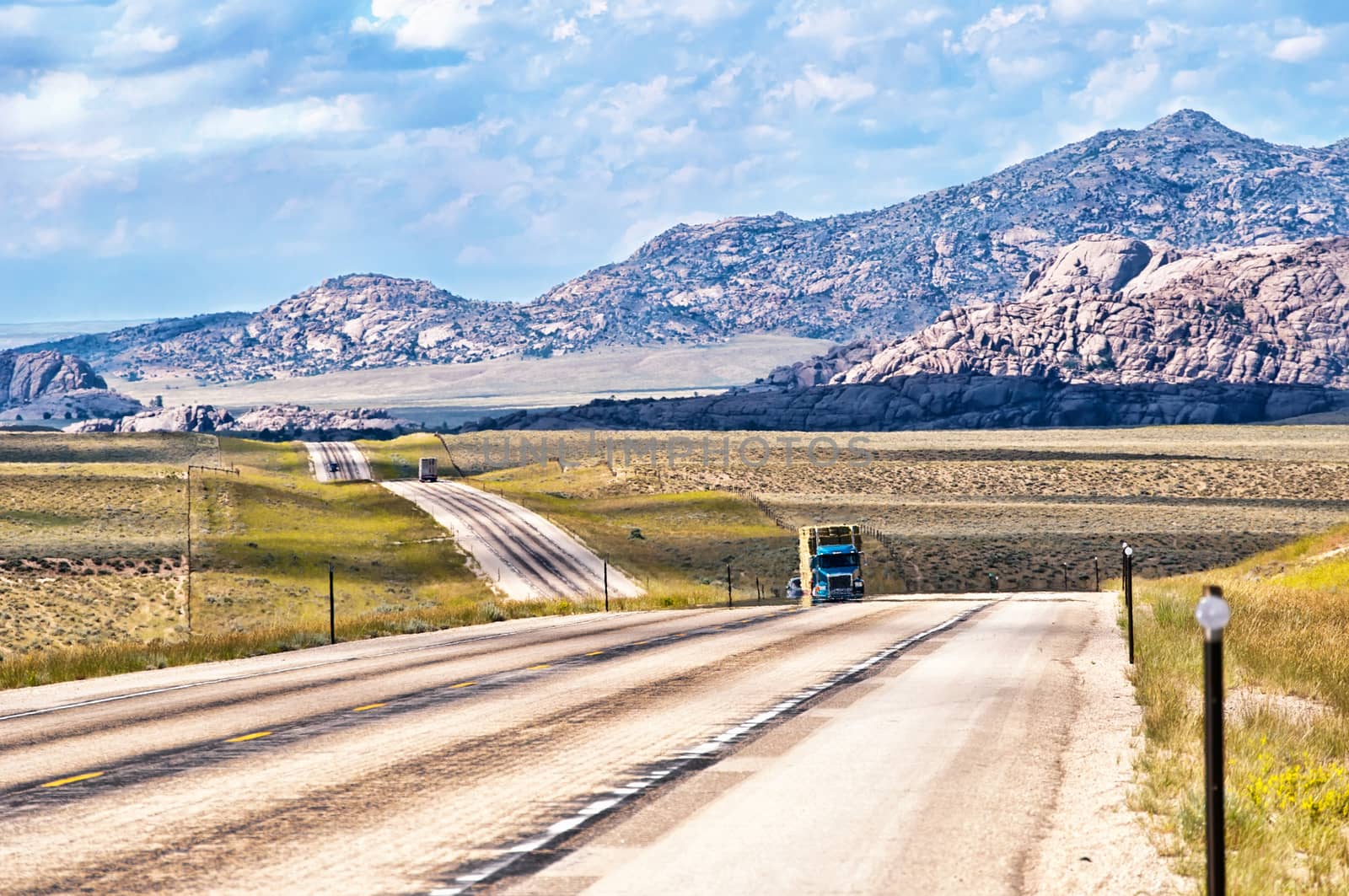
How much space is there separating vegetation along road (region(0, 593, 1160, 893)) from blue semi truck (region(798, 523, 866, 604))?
31.1m

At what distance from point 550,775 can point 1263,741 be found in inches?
253

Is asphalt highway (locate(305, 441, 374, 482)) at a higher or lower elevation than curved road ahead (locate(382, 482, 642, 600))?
higher

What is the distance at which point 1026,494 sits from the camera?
123 metres

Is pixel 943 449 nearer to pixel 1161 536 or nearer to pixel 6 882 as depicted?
pixel 1161 536

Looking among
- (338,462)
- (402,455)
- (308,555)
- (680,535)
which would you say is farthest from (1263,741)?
(402,455)

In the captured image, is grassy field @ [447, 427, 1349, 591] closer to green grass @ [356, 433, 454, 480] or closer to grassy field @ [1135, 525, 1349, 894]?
green grass @ [356, 433, 454, 480]

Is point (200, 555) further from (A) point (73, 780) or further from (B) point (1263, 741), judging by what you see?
(B) point (1263, 741)

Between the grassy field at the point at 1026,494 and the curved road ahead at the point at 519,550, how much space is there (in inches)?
621

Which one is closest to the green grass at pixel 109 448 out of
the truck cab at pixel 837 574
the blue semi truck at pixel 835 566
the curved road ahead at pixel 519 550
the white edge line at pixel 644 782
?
the curved road ahead at pixel 519 550

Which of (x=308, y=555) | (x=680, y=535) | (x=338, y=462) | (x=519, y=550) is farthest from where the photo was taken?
(x=338, y=462)

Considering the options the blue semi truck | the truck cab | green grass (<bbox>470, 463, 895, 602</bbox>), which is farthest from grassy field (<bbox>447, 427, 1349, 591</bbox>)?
the truck cab

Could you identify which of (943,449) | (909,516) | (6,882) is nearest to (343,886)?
(6,882)

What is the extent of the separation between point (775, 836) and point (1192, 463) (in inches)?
5514

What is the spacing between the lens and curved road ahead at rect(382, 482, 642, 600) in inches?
2547
